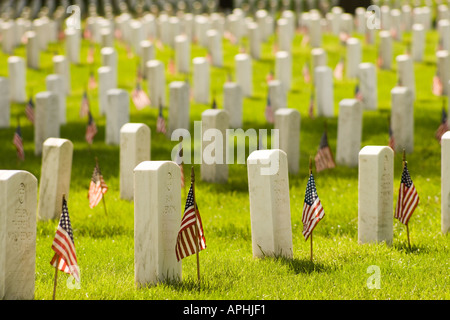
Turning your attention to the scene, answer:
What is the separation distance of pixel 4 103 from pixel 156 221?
9.17 meters

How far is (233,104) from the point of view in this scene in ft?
49.8

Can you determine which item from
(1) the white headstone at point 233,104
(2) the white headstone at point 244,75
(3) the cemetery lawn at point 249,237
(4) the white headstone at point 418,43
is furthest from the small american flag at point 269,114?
(4) the white headstone at point 418,43

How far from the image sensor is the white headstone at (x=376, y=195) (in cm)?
876

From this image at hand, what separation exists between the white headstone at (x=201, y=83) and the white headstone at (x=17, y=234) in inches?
442

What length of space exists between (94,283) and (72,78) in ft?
45.8

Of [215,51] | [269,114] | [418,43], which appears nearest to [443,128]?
[269,114]

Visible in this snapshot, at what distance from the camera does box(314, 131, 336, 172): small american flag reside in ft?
39.0

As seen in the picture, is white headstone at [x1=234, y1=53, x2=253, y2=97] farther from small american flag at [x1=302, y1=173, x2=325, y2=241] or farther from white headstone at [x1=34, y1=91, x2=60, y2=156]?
small american flag at [x1=302, y1=173, x2=325, y2=241]

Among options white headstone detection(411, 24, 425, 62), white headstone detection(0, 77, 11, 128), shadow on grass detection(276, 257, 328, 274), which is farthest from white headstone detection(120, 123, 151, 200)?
white headstone detection(411, 24, 425, 62)

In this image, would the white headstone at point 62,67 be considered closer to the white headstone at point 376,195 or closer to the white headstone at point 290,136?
the white headstone at point 290,136

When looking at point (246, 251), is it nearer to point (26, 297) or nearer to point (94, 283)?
point (94, 283)

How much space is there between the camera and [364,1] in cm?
2895

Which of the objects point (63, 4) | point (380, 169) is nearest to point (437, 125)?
point (380, 169)

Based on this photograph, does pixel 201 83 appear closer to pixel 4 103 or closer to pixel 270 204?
pixel 4 103
